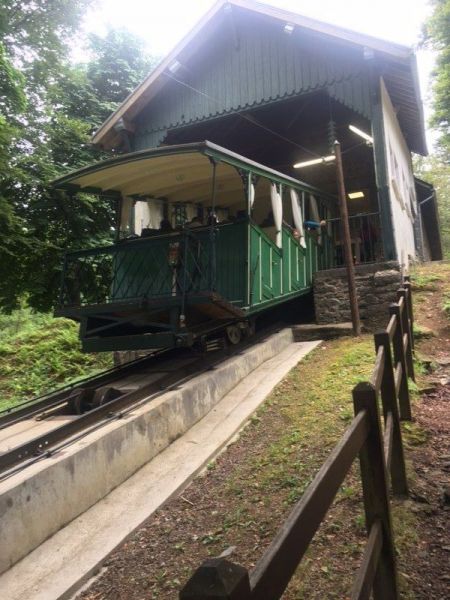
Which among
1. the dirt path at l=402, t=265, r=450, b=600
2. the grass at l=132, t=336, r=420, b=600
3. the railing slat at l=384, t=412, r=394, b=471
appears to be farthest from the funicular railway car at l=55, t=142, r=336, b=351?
the railing slat at l=384, t=412, r=394, b=471

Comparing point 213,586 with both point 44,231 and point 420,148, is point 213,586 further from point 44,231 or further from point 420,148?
point 420,148

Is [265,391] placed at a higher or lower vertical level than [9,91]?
lower

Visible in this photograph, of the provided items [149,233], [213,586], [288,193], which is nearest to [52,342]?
[149,233]

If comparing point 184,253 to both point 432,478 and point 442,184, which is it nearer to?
point 432,478

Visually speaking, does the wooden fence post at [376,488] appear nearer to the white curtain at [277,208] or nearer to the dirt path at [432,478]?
the dirt path at [432,478]

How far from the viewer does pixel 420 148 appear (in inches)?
675

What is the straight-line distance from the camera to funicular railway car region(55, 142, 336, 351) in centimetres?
653

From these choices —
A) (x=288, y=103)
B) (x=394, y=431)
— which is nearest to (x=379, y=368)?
(x=394, y=431)

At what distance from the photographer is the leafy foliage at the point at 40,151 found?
8984 millimetres

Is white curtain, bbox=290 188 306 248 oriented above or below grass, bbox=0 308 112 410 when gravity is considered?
above

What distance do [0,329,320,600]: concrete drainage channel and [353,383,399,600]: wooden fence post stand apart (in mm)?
2081

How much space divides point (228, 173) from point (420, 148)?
40.7 ft

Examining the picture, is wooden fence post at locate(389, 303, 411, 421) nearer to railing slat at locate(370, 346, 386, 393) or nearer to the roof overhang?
railing slat at locate(370, 346, 386, 393)

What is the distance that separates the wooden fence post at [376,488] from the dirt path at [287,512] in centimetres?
33
